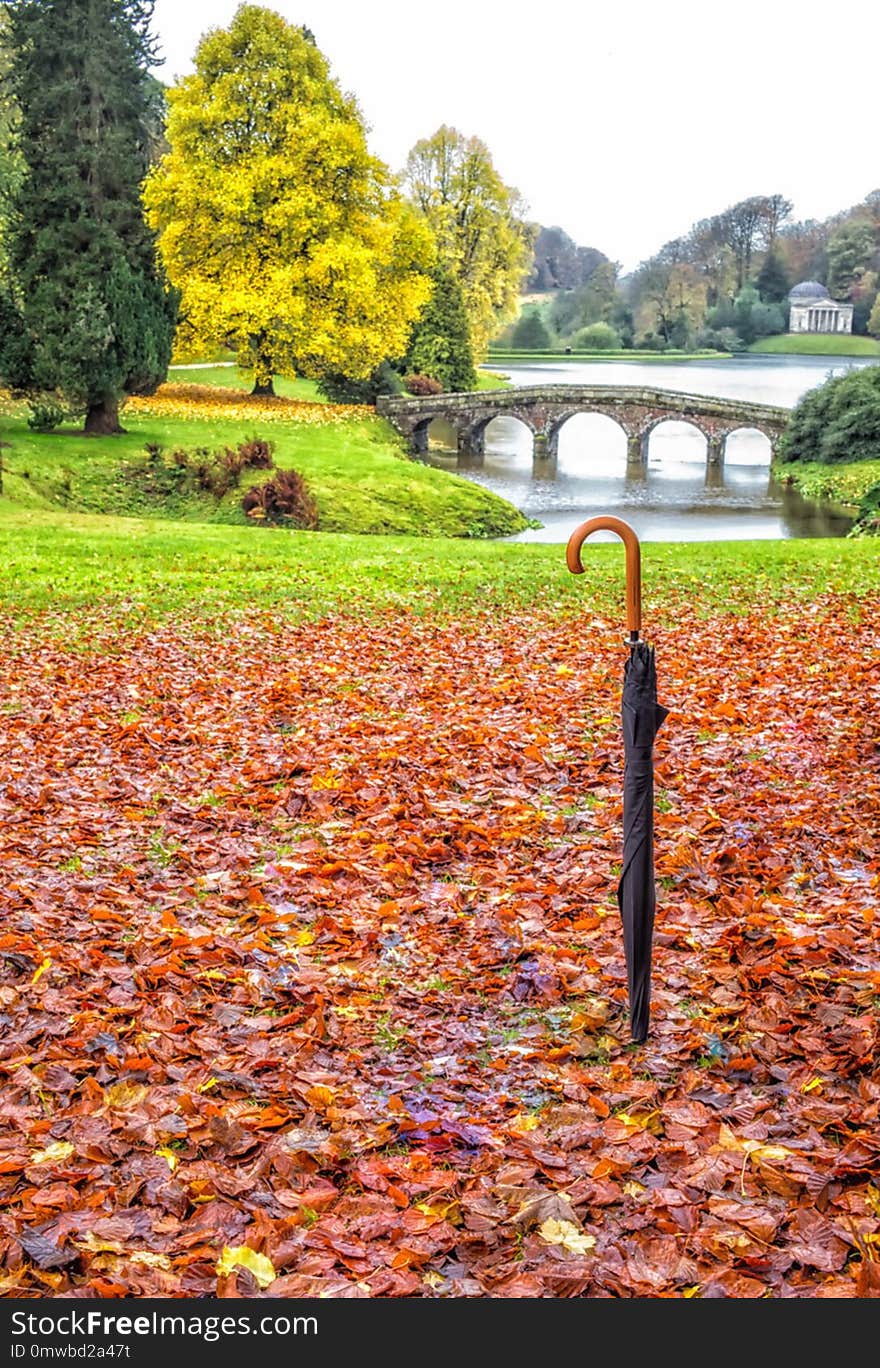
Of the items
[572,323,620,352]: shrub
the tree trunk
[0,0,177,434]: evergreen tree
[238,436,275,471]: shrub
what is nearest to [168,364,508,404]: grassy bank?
the tree trunk

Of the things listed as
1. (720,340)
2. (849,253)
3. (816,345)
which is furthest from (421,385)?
(849,253)

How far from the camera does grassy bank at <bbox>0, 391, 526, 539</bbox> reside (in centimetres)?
2592

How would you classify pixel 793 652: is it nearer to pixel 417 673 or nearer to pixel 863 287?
pixel 417 673

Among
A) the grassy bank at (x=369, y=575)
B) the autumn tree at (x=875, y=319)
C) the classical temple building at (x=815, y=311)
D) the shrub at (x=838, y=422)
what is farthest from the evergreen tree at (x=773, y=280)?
the grassy bank at (x=369, y=575)

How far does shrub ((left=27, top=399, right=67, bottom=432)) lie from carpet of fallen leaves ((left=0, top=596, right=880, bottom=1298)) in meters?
20.9

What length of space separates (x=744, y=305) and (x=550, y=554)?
142ft

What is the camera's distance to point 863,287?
56125mm

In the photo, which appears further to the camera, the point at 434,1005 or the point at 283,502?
the point at 283,502

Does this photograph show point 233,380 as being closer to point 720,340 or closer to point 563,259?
point 720,340

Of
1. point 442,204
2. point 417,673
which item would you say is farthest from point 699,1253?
point 442,204

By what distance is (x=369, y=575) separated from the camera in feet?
49.4

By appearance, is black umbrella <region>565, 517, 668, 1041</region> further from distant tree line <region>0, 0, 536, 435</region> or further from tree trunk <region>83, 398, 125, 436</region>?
tree trunk <region>83, 398, 125, 436</region>

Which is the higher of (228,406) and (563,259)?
(563,259)

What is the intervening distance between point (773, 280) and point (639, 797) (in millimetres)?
59885
